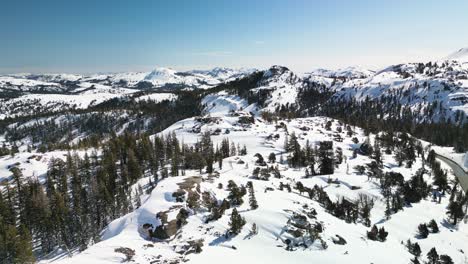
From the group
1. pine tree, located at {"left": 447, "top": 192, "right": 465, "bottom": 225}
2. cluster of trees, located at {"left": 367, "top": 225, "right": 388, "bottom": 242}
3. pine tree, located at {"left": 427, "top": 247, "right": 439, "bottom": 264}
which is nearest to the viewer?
pine tree, located at {"left": 427, "top": 247, "right": 439, "bottom": 264}

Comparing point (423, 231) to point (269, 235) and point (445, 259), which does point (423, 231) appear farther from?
point (269, 235)

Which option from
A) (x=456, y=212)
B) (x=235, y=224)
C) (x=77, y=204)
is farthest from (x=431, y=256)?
(x=77, y=204)

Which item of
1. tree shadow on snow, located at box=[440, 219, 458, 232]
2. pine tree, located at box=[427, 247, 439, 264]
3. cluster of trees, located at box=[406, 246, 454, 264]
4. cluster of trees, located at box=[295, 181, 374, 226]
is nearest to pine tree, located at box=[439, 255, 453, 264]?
cluster of trees, located at box=[406, 246, 454, 264]

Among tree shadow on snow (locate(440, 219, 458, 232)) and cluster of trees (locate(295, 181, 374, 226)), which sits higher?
cluster of trees (locate(295, 181, 374, 226))

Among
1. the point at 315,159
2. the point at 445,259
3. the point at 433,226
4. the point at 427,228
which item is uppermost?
the point at 315,159

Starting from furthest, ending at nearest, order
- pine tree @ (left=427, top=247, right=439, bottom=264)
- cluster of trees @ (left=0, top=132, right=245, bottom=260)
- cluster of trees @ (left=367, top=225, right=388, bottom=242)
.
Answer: cluster of trees @ (left=0, top=132, right=245, bottom=260) < cluster of trees @ (left=367, top=225, right=388, bottom=242) < pine tree @ (left=427, top=247, right=439, bottom=264)

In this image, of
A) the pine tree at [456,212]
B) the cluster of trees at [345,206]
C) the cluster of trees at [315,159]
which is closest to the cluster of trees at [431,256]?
the cluster of trees at [345,206]

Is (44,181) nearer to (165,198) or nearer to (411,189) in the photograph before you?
(165,198)

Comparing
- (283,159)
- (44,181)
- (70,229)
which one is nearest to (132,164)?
(70,229)

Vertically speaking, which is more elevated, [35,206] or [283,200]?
[283,200]

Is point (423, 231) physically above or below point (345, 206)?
below

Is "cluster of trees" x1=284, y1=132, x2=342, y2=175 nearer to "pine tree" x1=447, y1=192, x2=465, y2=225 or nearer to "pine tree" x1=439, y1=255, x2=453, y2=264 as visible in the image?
"pine tree" x1=447, y1=192, x2=465, y2=225
